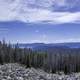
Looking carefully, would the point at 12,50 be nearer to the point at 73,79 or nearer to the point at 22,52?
the point at 22,52

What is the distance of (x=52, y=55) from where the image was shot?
7019 centimetres

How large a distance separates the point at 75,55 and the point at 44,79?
153 ft

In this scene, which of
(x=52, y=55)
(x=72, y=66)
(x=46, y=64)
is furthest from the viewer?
(x=52, y=55)

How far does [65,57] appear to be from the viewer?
2798 inches

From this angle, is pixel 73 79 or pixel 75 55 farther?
pixel 75 55

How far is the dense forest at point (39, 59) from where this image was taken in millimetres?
51062

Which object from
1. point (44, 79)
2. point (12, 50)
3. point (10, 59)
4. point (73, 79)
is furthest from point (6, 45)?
point (44, 79)

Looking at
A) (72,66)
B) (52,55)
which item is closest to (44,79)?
(72,66)

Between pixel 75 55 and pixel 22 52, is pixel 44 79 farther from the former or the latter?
pixel 75 55

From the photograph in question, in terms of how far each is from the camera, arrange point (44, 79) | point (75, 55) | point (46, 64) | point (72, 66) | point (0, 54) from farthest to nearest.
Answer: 1. point (75, 55)
2. point (72, 66)
3. point (46, 64)
4. point (0, 54)
5. point (44, 79)

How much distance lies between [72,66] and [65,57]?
6787 mm

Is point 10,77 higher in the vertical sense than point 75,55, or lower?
higher

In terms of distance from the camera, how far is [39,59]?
195 ft

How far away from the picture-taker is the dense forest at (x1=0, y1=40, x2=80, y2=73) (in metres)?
51.1
